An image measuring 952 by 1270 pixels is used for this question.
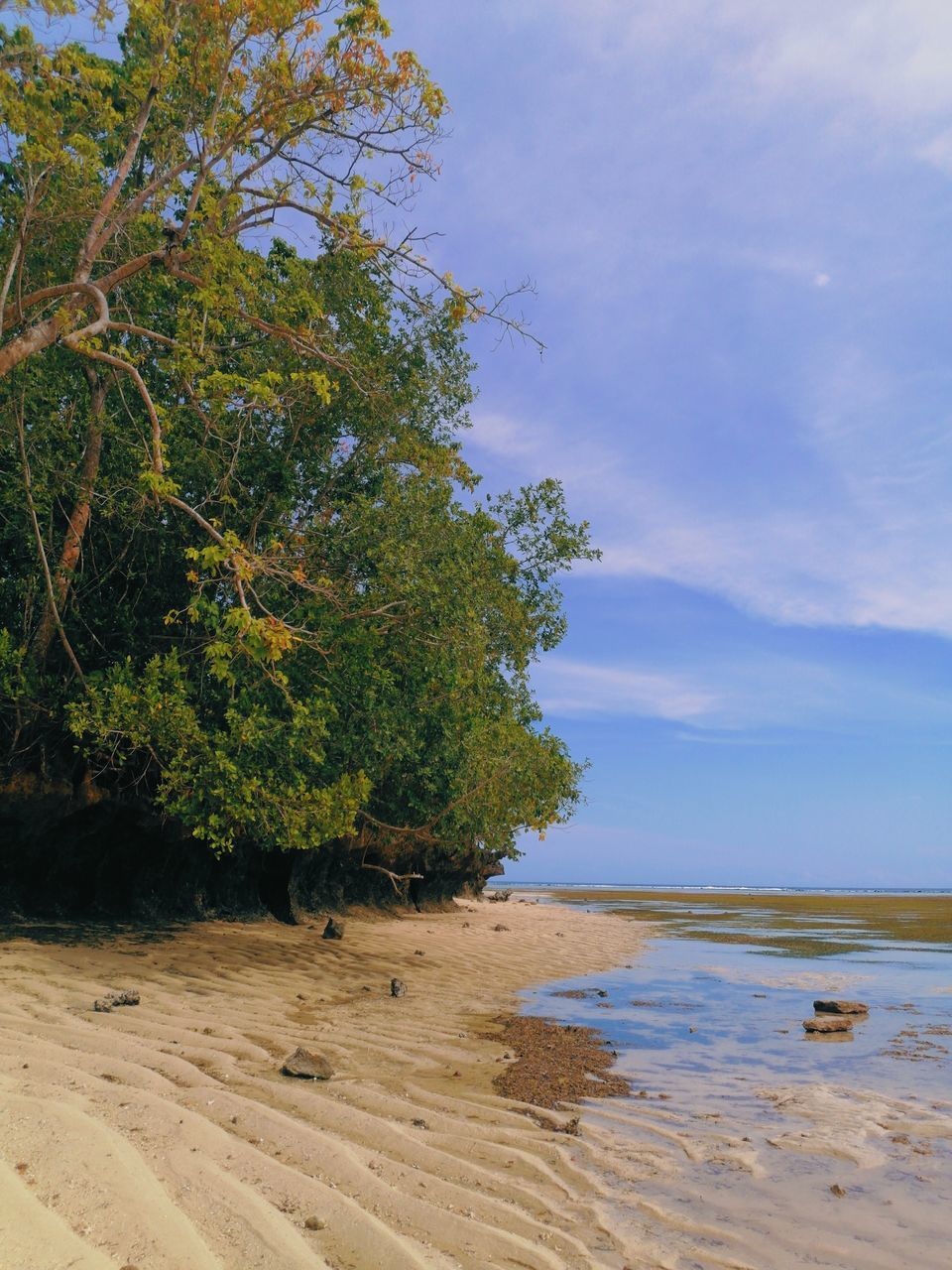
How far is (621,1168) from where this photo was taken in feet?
18.2

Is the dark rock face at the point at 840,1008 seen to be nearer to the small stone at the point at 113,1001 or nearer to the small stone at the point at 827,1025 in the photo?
the small stone at the point at 827,1025

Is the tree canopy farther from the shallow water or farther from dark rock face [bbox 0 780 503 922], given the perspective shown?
the shallow water

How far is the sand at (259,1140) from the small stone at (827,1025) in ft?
13.8

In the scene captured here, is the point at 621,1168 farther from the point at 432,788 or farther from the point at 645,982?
the point at 432,788

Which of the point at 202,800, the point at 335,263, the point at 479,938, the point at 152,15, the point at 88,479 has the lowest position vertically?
the point at 479,938

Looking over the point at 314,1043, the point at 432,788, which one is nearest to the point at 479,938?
the point at 432,788

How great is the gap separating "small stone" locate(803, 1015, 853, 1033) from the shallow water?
6.1 inches

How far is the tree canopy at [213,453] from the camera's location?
893cm

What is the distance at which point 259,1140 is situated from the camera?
490 cm

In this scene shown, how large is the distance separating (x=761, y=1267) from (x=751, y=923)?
35369 mm

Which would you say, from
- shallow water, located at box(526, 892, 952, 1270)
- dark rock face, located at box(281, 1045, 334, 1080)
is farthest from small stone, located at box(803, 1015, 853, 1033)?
dark rock face, located at box(281, 1045, 334, 1080)

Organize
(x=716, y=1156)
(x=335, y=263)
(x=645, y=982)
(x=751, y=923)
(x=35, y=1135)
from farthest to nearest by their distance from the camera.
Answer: (x=751, y=923) < (x=645, y=982) < (x=335, y=263) < (x=716, y=1156) < (x=35, y=1135)

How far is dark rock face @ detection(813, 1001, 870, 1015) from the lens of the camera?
11994 millimetres

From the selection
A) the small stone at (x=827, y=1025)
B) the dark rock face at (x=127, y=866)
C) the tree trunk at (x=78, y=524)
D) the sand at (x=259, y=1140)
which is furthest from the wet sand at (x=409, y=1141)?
the tree trunk at (x=78, y=524)
